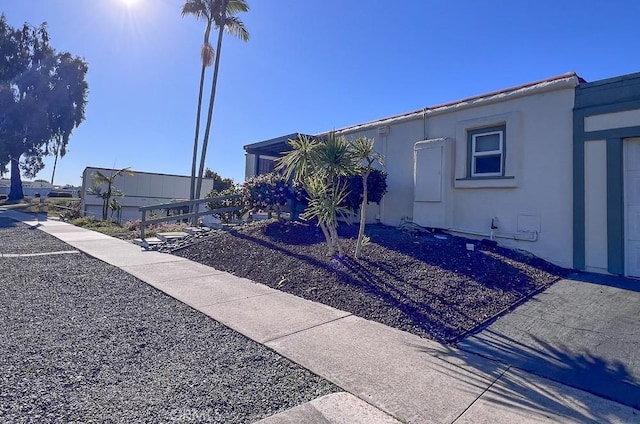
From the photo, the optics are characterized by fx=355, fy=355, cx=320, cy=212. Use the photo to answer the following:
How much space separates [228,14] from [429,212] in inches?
617

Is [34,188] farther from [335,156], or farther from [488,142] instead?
[488,142]

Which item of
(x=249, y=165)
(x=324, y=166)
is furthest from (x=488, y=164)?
(x=249, y=165)

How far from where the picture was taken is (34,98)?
31344 millimetres

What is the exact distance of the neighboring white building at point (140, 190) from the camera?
24.8m

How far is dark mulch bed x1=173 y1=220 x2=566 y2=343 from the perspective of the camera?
4707mm

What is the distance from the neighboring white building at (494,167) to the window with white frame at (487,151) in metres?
0.02

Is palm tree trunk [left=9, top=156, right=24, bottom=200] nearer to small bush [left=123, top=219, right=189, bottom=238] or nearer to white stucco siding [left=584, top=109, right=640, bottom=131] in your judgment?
small bush [left=123, top=219, right=189, bottom=238]

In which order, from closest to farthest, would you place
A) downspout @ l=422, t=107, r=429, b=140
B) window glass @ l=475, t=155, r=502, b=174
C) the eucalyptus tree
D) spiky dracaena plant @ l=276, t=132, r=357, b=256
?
spiky dracaena plant @ l=276, t=132, r=357, b=256 → window glass @ l=475, t=155, r=502, b=174 → downspout @ l=422, t=107, r=429, b=140 → the eucalyptus tree

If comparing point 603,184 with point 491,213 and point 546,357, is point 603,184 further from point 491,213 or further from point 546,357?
point 546,357

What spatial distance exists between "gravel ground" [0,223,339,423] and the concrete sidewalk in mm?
209

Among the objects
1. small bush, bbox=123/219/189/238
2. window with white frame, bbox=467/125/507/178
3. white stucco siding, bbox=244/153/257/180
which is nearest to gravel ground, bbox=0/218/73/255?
small bush, bbox=123/219/189/238

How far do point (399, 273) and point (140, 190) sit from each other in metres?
28.3

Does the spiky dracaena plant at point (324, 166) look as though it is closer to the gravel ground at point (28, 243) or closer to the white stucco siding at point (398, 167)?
the white stucco siding at point (398, 167)

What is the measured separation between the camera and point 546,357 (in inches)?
139
